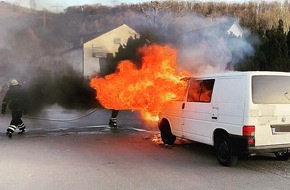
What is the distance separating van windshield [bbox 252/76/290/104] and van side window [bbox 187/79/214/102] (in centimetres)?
121

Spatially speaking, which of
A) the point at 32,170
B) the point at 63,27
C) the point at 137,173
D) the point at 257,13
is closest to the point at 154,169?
the point at 137,173

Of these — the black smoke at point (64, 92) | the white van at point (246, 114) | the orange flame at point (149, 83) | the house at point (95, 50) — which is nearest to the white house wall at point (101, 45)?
the house at point (95, 50)

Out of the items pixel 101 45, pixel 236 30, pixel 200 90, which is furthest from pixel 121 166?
pixel 101 45

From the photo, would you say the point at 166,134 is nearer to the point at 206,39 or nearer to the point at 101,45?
the point at 206,39

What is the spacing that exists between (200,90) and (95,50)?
2291 cm

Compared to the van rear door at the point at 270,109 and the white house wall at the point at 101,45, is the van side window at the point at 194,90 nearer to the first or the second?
the van rear door at the point at 270,109

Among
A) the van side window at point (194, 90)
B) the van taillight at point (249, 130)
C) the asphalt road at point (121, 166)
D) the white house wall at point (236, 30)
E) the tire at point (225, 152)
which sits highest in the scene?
the white house wall at point (236, 30)

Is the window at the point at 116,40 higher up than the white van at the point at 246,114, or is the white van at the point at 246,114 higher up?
the window at the point at 116,40

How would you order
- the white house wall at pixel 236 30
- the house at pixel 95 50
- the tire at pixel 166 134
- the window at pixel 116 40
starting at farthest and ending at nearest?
1. the window at pixel 116 40
2. the house at pixel 95 50
3. the white house wall at pixel 236 30
4. the tire at pixel 166 134

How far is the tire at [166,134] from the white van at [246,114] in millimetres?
2096

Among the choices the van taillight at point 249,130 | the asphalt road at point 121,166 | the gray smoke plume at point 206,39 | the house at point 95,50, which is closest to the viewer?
the asphalt road at point 121,166

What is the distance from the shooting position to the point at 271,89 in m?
7.01

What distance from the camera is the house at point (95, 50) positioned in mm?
23016

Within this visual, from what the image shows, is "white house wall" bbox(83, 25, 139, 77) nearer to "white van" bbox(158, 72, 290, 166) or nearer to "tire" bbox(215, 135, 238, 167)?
"white van" bbox(158, 72, 290, 166)
